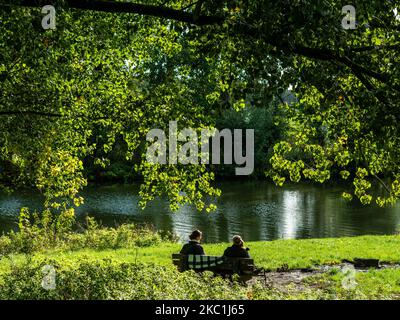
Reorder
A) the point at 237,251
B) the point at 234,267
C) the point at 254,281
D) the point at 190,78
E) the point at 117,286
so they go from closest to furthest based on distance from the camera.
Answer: the point at 117,286
the point at 234,267
the point at 237,251
the point at 190,78
the point at 254,281

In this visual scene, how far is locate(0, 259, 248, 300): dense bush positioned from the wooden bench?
2094mm

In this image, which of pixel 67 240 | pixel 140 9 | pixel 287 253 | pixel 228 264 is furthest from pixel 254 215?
pixel 140 9

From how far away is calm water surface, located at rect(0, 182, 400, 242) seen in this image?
1109 inches

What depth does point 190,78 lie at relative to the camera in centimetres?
1204

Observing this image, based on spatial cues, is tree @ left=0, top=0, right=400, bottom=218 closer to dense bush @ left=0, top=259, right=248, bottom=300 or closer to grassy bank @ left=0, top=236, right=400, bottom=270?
dense bush @ left=0, top=259, right=248, bottom=300

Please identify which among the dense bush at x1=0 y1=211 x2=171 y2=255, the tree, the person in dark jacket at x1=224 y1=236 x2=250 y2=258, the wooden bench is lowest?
the dense bush at x1=0 y1=211 x2=171 y2=255

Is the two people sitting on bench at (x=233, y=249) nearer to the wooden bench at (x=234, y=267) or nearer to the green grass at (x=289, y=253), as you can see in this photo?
the wooden bench at (x=234, y=267)

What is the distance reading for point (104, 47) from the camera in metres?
11.4

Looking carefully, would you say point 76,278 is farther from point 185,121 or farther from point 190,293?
point 185,121

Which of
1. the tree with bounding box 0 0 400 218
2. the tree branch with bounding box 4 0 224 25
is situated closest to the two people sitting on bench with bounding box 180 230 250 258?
the tree with bounding box 0 0 400 218

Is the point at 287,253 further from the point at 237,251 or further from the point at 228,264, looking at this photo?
the point at 228,264

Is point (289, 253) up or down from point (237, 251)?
down

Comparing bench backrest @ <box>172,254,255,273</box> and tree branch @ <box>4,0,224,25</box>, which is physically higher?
tree branch @ <box>4,0,224,25</box>

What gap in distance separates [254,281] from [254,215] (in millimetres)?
22009
